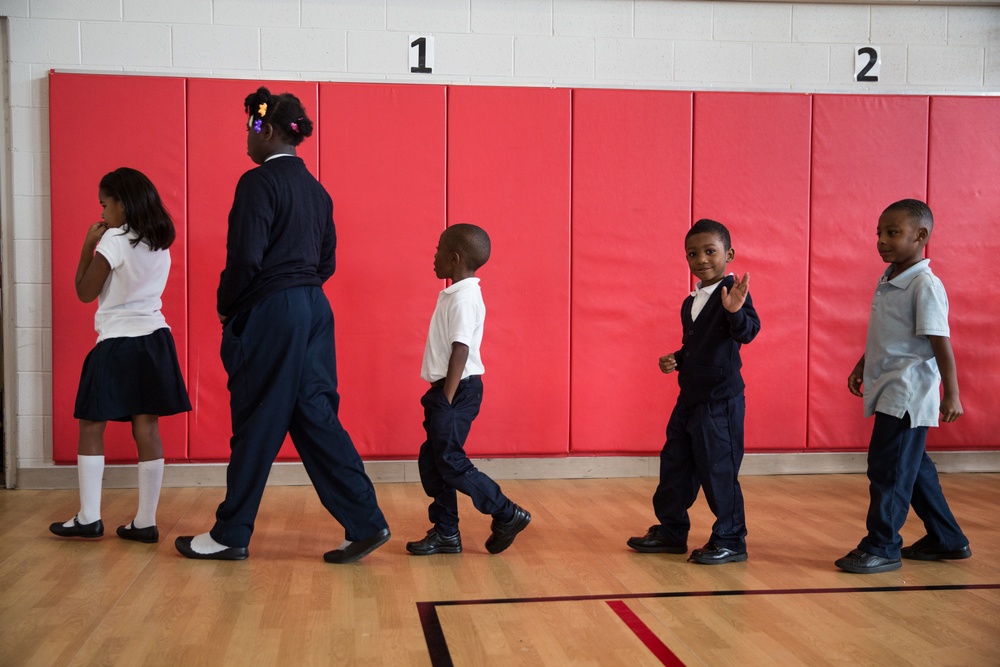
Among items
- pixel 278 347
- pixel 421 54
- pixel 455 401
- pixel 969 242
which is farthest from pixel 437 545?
pixel 969 242

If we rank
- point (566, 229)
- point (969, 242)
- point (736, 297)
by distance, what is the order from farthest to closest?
point (969, 242) < point (566, 229) < point (736, 297)

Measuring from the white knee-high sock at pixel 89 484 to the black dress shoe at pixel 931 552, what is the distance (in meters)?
2.90

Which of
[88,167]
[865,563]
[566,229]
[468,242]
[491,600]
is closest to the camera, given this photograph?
[491,600]

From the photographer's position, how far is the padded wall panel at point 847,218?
4.58 metres

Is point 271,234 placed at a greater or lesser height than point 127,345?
greater

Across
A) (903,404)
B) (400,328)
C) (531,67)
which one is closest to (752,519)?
(903,404)

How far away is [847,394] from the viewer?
15.1ft

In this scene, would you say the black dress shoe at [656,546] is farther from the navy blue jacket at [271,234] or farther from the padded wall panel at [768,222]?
the padded wall panel at [768,222]

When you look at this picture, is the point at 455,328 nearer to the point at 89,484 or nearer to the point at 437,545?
the point at 437,545

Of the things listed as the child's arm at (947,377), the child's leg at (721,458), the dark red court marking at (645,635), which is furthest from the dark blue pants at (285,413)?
the child's arm at (947,377)

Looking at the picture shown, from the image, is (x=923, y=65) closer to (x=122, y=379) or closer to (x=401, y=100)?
(x=401, y=100)

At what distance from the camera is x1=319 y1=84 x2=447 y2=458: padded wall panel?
4.25 meters

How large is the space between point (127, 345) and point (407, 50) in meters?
2.08

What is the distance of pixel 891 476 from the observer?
285 centimetres
